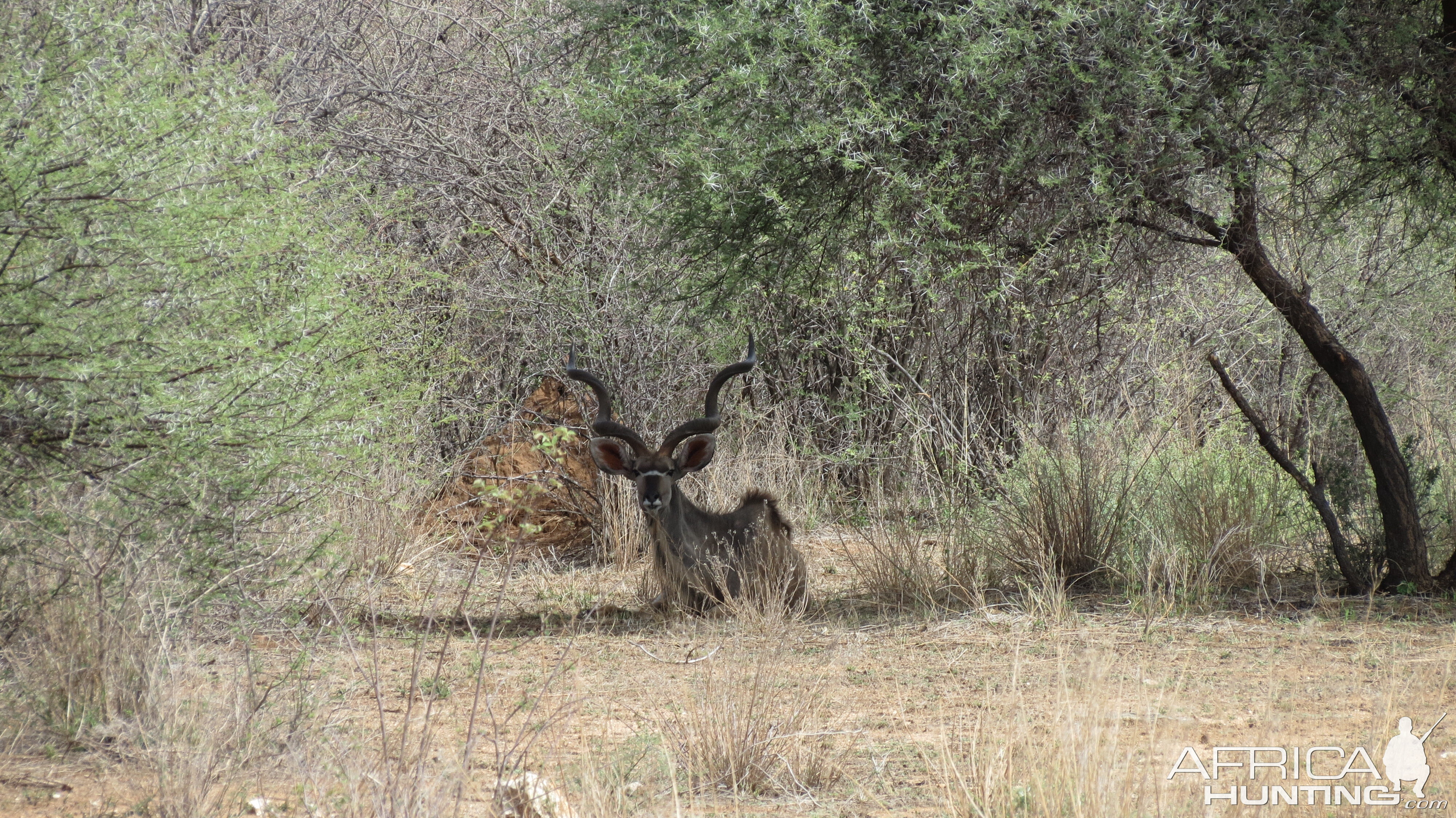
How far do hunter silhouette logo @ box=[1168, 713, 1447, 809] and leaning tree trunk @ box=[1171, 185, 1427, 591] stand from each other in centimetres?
379

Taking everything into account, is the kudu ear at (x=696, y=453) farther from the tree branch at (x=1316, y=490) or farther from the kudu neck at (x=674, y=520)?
the tree branch at (x=1316, y=490)

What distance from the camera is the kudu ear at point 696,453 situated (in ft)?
27.9

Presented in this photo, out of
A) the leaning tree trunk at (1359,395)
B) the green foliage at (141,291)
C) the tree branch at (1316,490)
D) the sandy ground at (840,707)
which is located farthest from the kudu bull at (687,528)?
the leaning tree trunk at (1359,395)

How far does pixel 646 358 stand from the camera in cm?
1116

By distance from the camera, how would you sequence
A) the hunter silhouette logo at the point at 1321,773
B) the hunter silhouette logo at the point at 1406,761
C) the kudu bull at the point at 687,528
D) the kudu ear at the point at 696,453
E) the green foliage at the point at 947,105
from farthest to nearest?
1. the kudu ear at the point at 696,453
2. the kudu bull at the point at 687,528
3. the green foliage at the point at 947,105
4. the hunter silhouette logo at the point at 1406,761
5. the hunter silhouette logo at the point at 1321,773

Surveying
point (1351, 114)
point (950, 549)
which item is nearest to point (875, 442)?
point (950, 549)

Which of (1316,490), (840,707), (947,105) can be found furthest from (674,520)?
(1316,490)

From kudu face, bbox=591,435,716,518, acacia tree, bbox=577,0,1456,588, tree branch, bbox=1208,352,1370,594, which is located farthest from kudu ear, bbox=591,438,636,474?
tree branch, bbox=1208,352,1370,594

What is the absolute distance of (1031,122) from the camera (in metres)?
7.45

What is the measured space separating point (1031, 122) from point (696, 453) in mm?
3026

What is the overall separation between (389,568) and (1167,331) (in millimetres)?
8773

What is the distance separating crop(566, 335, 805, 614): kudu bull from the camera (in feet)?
27.2

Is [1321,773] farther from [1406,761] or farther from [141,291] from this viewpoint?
[141,291]

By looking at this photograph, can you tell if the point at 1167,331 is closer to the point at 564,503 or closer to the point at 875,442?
the point at 875,442
